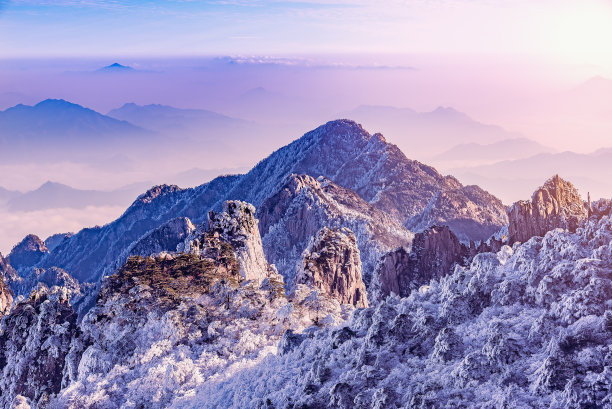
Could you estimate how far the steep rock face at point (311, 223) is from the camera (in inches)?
6609

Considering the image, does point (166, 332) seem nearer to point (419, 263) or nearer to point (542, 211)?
point (419, 263)

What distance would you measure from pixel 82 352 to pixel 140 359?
51.5ft

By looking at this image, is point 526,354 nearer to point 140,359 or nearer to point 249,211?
point 140,359

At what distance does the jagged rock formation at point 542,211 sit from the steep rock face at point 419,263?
1198 centimetres

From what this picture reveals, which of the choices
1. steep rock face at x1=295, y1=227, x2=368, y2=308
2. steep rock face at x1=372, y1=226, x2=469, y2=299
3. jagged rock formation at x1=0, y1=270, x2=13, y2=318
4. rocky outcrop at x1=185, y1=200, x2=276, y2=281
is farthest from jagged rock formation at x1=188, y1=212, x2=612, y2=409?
jagged rock formation at x1=0, y1=270, x2=13, y2=318

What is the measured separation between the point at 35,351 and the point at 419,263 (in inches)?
3030

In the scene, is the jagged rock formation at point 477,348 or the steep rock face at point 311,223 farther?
the steep rock face at point 311,223

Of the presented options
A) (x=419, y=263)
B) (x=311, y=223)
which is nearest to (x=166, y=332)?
(x=419, y=263)

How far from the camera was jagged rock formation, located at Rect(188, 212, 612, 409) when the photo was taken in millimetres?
30172

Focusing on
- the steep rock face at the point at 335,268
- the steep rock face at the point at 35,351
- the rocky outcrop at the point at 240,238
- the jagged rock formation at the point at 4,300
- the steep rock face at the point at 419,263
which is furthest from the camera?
the steep rock face at the point at 419,263

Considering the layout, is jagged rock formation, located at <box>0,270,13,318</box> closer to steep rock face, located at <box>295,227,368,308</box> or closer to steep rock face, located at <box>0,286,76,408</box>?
steep rock face, located at <box>0,286,76,408</box>

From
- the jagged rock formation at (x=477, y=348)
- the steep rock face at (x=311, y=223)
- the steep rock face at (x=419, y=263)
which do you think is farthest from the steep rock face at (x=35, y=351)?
the steep rock face at (x=311, y=223)

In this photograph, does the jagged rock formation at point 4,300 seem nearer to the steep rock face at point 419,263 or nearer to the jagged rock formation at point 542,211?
the steep rock face at point 419,263

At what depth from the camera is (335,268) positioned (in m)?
114
